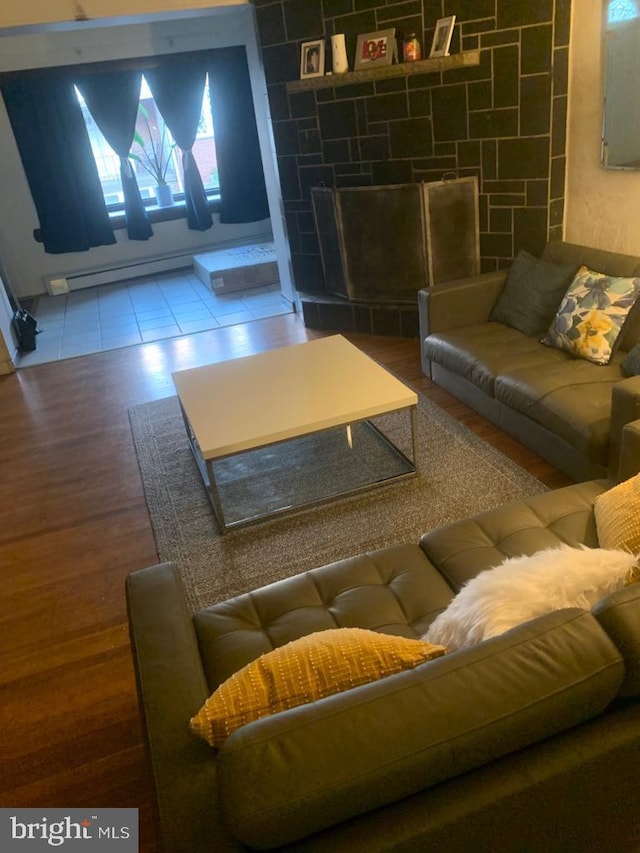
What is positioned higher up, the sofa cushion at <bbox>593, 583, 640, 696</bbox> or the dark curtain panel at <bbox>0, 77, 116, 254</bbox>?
the dark curtain panel at <bbox>0, 77, 116, 254</bbox>

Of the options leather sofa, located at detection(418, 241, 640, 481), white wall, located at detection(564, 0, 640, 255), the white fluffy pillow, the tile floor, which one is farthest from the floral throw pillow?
the tile floor

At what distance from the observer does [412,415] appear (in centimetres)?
272

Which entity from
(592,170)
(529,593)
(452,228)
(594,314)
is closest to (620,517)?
(529,593)

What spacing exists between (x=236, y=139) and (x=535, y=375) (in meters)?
5.44

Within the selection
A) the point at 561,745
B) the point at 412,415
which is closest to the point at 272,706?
the point at 561,745

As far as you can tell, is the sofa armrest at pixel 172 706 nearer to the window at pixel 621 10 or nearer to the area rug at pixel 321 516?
the area rug at pixel 321 516

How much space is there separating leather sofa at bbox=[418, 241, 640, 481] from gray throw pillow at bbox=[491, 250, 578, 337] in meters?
0.07

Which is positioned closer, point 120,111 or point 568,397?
point 568,397

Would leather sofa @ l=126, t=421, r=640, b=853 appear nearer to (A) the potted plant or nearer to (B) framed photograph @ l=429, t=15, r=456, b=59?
(B) framed photograph @ l=429, t=15, r=456, b=59

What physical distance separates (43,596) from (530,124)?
3288 millimetres

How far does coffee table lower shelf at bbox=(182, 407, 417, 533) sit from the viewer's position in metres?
2.73

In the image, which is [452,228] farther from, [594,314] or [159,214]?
[159,214]

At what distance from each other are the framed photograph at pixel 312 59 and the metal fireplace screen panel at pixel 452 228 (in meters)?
1.05

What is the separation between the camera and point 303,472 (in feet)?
9.78
